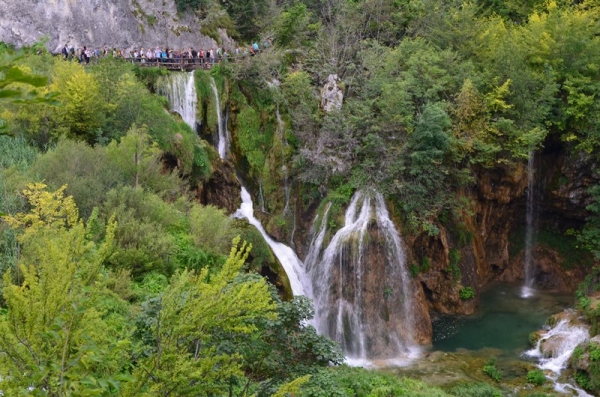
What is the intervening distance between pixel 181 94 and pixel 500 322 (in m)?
14.9

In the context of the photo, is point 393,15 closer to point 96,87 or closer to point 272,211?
point 272,211

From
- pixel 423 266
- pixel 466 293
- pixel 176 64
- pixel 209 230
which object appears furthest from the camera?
pixel 176 64

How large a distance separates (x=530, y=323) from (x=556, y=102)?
27.6 feet

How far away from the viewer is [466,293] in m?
19.9

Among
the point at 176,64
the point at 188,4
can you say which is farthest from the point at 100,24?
the point at 176,64

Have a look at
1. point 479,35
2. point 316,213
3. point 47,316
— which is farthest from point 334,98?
point 47,316

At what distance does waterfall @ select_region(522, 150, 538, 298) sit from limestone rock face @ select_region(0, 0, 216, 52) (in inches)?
633

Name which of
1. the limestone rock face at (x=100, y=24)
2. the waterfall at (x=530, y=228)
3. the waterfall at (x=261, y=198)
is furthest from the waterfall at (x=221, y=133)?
the waterfall at (x=530, y=228)

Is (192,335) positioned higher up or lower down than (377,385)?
higher up

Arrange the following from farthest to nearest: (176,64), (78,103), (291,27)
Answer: (291,27), (176,64), (78,103)

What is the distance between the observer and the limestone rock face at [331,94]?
2161cm

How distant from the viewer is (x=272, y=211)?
20.2 meters

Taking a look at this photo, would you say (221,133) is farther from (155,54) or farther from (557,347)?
(557,347)

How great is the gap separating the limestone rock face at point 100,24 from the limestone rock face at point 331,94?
7805 mm
